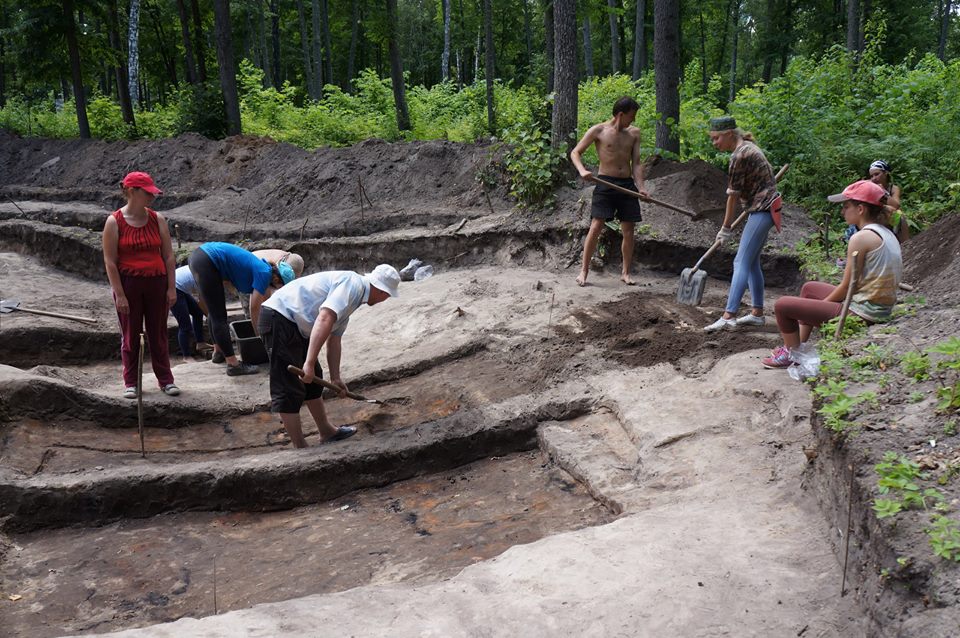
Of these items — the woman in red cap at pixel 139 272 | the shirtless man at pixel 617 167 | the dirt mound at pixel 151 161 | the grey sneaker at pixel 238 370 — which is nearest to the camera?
the woman in red cap at pixel 139 272

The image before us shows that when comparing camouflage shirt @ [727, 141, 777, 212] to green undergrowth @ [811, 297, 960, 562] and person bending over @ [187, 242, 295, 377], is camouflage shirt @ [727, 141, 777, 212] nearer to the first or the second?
green undergrowth @ [811, 297, 960, 562]

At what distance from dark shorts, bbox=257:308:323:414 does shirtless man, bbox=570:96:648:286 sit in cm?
373

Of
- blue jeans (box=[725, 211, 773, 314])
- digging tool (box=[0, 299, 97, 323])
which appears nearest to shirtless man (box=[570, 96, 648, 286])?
blue jeans (box=[725, 211, 773, 314])

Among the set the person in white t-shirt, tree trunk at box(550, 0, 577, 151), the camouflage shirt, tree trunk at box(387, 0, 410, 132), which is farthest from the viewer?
tree trunk at box(387, 0, 410, 132)

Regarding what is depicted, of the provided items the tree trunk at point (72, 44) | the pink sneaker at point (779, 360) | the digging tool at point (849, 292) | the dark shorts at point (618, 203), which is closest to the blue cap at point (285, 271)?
the dark shorts at point (618, 203)

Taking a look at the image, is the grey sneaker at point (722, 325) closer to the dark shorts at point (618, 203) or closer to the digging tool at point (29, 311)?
the dark shorts at point (618, 203)

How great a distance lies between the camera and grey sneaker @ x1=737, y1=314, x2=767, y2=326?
21.8 ft

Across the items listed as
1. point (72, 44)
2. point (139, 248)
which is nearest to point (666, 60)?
point (139, 248)

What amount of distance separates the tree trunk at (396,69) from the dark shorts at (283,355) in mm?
15732

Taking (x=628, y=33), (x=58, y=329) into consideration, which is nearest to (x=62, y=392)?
(x=58, y=329)

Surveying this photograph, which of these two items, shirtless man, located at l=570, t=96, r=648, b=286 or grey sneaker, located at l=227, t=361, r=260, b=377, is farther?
shirtless man, located at l=570, t=96, r=648, b=286

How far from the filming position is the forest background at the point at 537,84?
10.9 m

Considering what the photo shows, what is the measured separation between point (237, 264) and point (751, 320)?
487 cm

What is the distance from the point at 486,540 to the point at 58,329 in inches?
263
